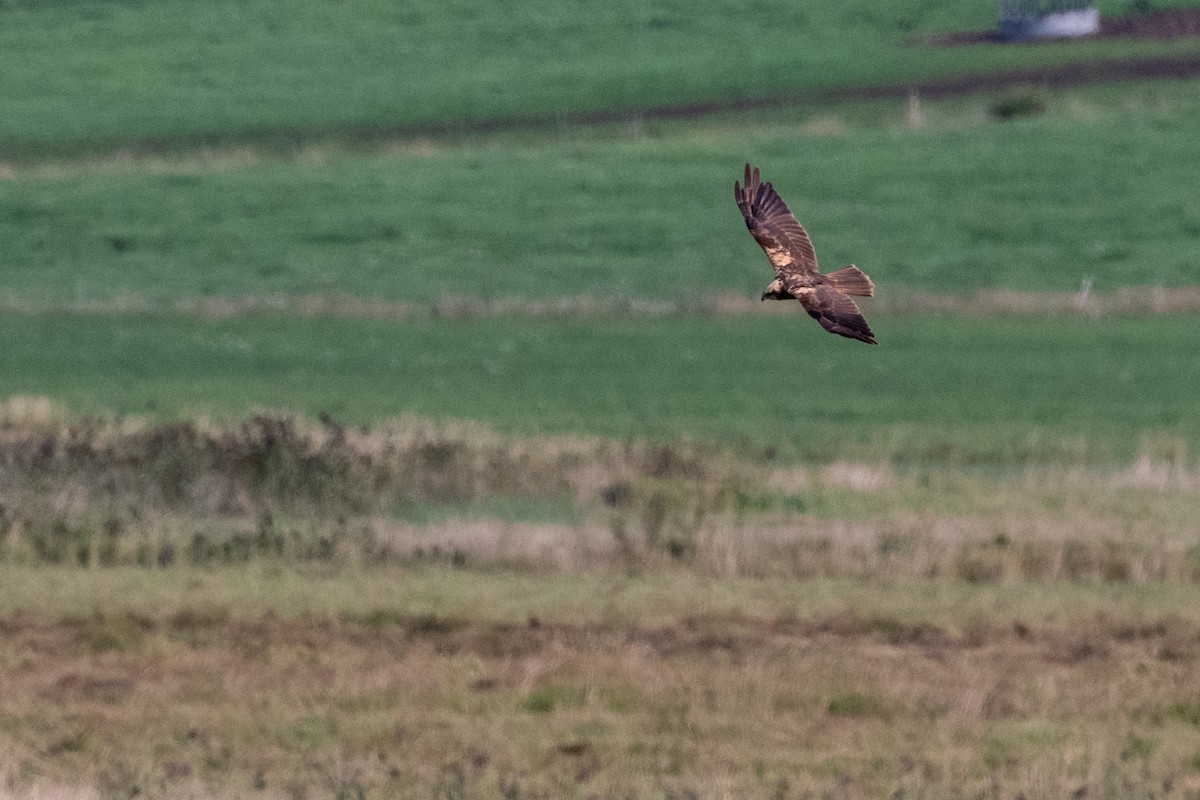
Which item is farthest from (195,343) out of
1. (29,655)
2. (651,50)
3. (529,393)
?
(651,50)

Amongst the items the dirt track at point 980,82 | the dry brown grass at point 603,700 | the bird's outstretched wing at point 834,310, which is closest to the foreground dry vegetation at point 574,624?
the dry brown grass at point 603,700

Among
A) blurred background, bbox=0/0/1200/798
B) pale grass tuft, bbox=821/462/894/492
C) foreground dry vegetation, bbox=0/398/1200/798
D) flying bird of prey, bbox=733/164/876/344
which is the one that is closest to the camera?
flying bird of prey, bbox=733/164/876/344

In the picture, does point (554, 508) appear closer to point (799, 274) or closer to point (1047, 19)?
point (799, 274)

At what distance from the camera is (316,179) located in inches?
2224

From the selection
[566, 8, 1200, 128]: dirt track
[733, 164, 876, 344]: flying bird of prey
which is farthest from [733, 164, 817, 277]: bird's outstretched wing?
[566, 8, 1200, 128]: dirt track

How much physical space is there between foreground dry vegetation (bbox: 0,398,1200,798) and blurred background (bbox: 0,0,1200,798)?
0.06 m

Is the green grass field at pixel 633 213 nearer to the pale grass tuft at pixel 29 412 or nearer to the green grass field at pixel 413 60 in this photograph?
the green grass field at pixel 413 60

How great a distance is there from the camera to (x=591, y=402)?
113ft

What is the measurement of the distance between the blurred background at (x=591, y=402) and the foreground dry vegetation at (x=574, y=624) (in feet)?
0.20

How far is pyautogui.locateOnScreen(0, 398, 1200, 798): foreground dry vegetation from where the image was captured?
589 inches

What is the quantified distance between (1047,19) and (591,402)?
39.7 m

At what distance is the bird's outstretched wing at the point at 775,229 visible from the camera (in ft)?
39.1

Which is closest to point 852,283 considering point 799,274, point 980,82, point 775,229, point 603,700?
point 799,274

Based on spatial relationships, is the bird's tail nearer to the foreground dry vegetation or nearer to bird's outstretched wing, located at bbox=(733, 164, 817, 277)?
bird's outstretched wing, located at bbox=(733, 164, 817, 277)
